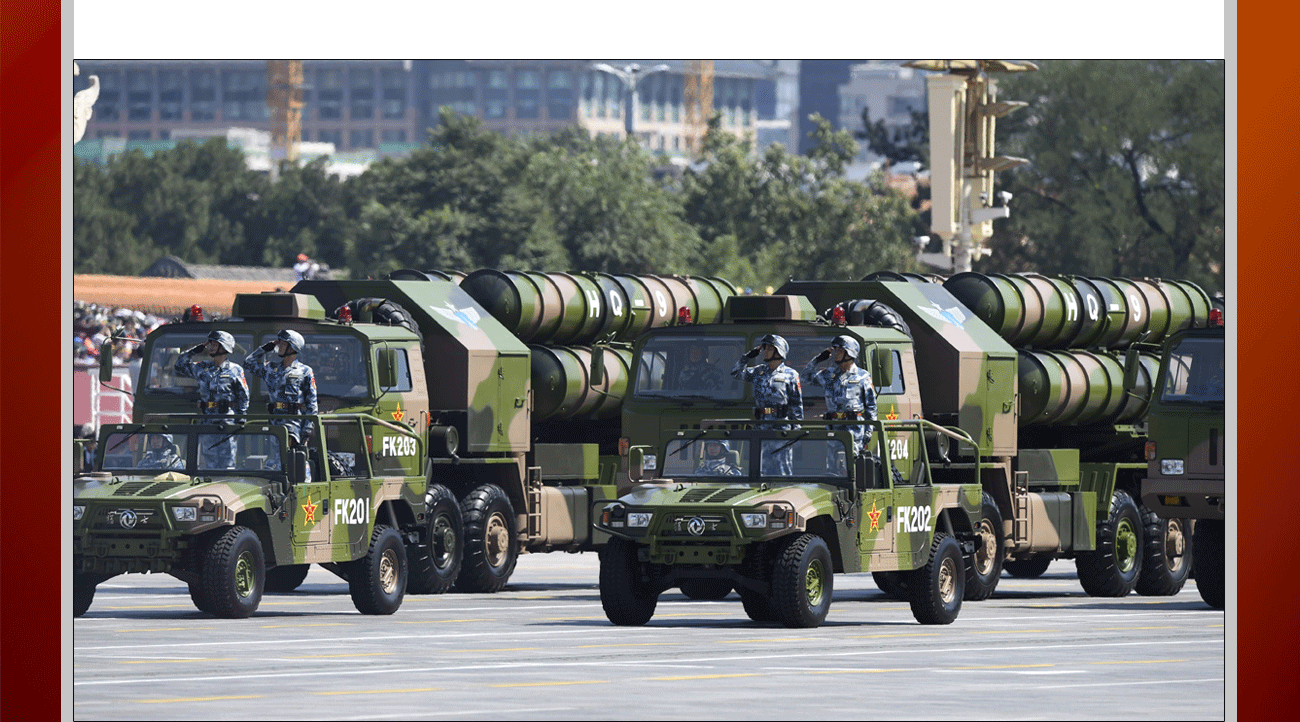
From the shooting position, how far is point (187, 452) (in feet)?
74.3

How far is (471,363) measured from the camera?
26578 millimetres

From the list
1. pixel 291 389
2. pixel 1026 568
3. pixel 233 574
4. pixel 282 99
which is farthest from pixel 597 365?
pixel 282 99

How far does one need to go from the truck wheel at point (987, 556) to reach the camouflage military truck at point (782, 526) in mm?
2622

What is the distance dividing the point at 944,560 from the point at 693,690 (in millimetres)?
6658

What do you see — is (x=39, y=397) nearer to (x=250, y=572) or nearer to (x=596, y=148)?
(x=250, y=572)

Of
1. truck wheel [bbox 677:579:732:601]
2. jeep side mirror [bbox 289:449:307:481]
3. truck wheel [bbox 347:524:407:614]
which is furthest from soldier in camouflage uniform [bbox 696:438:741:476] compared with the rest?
jeep side mirror [bbox 289:449:307:481]

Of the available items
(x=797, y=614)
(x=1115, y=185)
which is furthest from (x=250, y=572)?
(x=1115, y=185)

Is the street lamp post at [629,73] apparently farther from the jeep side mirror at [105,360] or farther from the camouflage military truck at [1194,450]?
the camouflage military truck at [1194,450]

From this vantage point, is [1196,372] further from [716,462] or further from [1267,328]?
[1267,328]

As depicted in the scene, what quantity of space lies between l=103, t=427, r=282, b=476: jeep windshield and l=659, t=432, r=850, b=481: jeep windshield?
133 inches

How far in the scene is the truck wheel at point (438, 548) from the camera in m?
25.1

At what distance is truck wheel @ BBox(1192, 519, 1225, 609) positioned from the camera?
23703 millimetres

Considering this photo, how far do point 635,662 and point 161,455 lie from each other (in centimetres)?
620

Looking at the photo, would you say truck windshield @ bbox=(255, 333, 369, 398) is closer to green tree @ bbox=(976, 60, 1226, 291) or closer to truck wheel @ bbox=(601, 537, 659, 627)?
truck wheel @ bbox=(601, 537, 659, 627)
